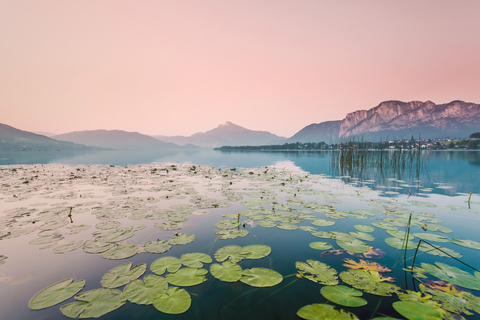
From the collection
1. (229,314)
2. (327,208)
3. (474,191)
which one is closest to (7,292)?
(229,314)

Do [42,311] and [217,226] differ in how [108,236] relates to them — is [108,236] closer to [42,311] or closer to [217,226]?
[42,311]

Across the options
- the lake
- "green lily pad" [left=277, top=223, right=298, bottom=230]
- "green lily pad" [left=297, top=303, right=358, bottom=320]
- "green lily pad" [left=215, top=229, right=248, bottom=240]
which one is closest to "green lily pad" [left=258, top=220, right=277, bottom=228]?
the lake

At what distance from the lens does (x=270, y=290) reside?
9.61ft

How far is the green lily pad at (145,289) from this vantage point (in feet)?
8.49

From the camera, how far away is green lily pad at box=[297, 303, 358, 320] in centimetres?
227

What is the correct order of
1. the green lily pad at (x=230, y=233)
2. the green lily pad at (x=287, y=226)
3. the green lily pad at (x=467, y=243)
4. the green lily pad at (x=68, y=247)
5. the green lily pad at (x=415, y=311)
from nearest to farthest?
the green lily pad at (x=415, y=311), the green lily pad at (x=68, y=247), the green lily pad at (x=467, y=243), the green lily pad at (x=230, y=233), the green lily pad at (x=287, y=226)

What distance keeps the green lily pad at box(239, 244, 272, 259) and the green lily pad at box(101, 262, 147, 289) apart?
189 centimetres

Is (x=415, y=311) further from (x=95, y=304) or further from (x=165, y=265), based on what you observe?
(x=95, y=304)

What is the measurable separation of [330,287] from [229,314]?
1.56 m

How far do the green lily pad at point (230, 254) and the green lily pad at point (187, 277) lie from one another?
1.64ft

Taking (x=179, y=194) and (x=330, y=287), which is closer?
(x=330, y=287)

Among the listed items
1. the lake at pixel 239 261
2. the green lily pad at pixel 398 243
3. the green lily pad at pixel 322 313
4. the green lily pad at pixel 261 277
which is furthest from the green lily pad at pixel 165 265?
the green lily pad at pixel 398 243

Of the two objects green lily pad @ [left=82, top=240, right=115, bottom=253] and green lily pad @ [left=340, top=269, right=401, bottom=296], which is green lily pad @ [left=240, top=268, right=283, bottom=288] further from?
green lily pad @ [left=82, top=240, right=115, bottom=253]

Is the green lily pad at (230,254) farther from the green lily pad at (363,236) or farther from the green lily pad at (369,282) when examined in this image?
the green lily pad at (363,236)
